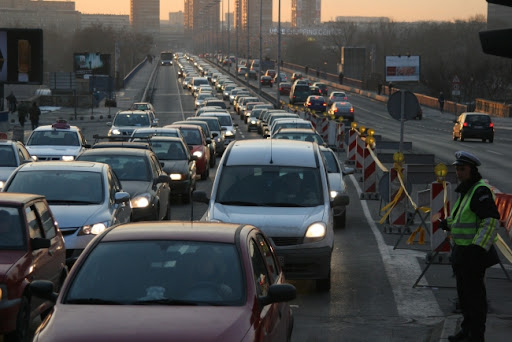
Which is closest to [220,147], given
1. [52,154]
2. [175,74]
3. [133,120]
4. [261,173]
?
[133,120]

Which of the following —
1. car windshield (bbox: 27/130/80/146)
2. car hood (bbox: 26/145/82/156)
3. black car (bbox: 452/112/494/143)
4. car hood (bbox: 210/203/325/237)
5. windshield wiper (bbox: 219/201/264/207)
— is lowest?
black car (bbox: 452/112/494/143)

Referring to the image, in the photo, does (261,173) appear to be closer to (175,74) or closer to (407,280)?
(407,280)

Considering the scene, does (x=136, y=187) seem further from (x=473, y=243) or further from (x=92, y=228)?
(x=473, y=243)

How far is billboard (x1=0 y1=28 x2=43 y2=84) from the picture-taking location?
48.1 meters

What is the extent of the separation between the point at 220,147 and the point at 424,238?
23748 millimetres

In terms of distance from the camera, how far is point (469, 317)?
33.4 feet

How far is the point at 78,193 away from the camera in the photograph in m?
15.5

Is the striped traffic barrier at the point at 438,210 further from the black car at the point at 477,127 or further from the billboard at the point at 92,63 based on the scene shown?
the billboard at the point at 92,63

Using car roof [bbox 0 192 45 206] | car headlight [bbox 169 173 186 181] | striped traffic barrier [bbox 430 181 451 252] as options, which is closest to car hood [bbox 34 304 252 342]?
car roof [bbox 0 192 45 206]

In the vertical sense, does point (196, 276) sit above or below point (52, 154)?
above

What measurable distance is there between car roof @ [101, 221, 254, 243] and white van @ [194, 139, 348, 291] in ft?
16.0

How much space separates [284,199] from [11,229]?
432cm

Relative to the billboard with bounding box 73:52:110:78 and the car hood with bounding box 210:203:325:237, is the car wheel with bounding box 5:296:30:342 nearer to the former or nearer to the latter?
the car hood with bounding box 210:203:325:237

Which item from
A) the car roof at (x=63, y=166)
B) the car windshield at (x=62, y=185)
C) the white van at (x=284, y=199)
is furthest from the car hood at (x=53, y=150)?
the white van at (x=284, y=199)
